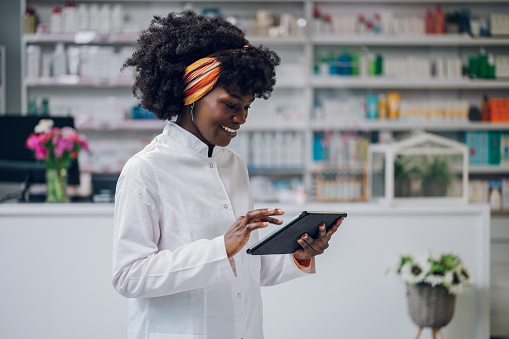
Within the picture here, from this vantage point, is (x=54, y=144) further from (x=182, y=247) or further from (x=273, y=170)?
(x=182, y=247)

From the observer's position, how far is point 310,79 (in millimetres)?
4902

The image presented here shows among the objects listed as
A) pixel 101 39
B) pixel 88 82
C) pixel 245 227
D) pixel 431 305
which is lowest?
pixel 431 305

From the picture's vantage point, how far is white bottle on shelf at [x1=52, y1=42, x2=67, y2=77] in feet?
16.3

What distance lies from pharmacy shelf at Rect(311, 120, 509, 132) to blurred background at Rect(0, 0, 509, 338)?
1 cm

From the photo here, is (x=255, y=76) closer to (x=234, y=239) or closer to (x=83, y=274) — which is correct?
(x=234, y=239)

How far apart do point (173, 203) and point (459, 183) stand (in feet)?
7.20

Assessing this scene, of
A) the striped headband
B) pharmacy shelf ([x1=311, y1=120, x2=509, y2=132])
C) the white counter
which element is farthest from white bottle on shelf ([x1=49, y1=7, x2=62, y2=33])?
the striped headband

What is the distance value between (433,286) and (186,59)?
1.84m

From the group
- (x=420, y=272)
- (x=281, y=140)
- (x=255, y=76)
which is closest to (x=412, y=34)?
(x=281, y=140)

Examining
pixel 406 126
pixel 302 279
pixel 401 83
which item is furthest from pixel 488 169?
pixel 302 279

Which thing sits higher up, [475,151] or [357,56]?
[357,56]

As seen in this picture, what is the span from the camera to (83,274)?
8.98ft

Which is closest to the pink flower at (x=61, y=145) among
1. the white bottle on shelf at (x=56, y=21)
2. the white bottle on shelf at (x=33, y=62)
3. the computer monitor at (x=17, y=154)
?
the computer monitor at (x=17, y=154)

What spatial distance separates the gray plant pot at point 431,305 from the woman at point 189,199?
1518 mm
